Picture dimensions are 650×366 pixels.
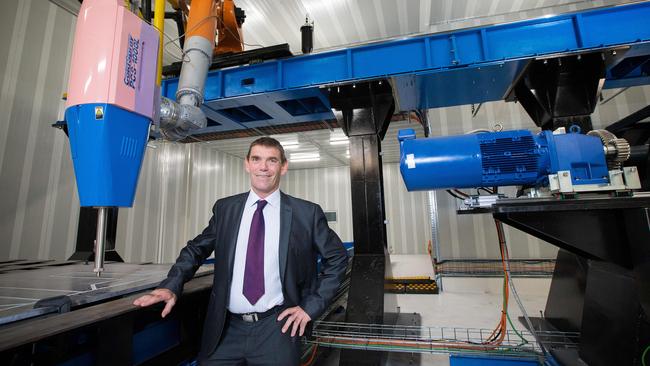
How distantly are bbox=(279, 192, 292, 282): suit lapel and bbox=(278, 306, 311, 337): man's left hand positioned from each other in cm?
20

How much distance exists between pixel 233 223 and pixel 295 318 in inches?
29.0

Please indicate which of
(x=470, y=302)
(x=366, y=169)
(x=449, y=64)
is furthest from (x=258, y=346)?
(x=470, y=302)

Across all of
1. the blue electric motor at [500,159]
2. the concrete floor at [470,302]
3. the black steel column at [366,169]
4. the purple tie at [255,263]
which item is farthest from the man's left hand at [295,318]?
the concrete floor at [470,302]

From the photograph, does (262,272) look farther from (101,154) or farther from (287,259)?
(101,154)

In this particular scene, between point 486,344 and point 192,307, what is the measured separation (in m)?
2.40

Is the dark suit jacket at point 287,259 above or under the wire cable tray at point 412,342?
above

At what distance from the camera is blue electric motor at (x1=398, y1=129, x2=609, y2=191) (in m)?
2.13

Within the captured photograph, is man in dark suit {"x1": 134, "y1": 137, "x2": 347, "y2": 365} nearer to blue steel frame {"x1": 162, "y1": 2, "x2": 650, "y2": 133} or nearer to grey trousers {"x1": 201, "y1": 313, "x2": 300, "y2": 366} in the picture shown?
grey trousers {"x1": 201, "y1": 313, "x2": 300, "y2": 366}

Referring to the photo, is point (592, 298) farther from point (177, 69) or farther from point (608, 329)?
point (177, 69)

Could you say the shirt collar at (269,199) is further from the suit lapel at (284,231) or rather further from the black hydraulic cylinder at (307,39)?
the black hydraulic cylinder at (307,39)

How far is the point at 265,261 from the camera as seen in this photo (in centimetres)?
182

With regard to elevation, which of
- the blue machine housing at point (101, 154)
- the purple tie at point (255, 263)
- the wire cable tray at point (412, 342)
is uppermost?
the blue machine housing at point (101, 154)

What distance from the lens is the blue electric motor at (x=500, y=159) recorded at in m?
2.13

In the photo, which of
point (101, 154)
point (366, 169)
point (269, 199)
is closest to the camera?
point (101, 154)
